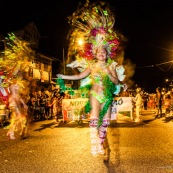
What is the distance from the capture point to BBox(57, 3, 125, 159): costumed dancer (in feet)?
19.2

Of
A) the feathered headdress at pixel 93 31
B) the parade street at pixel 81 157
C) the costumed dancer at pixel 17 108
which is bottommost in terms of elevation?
the parade street at pixel 81 157

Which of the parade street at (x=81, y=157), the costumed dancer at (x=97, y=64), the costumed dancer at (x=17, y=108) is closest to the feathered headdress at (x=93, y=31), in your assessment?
the costumed dancer at (x=97, y=64)

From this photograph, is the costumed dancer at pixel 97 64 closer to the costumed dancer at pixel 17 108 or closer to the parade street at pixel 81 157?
the parade street at pixel 81 157

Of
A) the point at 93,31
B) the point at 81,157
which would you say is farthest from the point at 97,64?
the point at 81,157

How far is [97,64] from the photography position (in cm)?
595

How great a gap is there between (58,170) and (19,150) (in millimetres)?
2238

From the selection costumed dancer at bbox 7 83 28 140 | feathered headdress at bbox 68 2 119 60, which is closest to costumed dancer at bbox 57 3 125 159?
feathered headdress at bbox 68 2 119 60

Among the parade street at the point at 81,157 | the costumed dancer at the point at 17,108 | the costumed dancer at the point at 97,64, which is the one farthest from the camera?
the costumed dancer at the point at 17,108

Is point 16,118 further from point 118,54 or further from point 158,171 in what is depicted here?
point 158,171

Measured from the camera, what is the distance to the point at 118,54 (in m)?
6.51

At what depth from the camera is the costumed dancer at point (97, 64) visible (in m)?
5.85

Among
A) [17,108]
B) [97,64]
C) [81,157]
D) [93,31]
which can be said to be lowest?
[81,157]

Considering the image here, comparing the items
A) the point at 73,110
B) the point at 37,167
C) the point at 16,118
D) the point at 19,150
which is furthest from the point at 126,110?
the point at 37,167

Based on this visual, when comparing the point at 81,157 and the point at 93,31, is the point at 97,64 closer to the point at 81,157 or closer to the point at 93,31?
the point at 93,31
